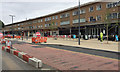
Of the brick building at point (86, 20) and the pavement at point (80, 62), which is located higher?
the brick building at point (86, 20)

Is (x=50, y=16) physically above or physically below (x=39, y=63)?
above

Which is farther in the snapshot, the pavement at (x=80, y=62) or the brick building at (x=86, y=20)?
the brick building at (x=86, y=20)

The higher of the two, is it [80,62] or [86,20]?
[86,20]

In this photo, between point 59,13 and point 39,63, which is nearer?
point 39,63

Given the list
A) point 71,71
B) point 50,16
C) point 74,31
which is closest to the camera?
point 71,71

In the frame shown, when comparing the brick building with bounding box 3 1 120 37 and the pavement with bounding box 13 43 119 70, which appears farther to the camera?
the brick building with bounding box 3 1 120 37

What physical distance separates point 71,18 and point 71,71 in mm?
31534

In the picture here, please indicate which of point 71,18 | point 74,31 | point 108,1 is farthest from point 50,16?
point 108,1

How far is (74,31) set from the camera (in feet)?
112

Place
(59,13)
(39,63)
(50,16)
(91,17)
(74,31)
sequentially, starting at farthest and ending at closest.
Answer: (50,16) < (59,13) < (74,31) < (91,17) < (39,63)

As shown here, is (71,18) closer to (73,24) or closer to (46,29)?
(73,24)

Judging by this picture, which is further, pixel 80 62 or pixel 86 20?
pixel 86 20

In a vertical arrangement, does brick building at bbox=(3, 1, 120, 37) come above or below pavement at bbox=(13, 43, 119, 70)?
above

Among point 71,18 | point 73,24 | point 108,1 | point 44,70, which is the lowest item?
point 44,70
